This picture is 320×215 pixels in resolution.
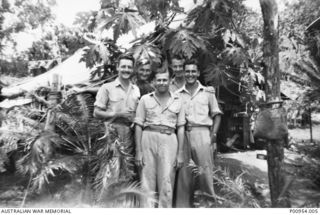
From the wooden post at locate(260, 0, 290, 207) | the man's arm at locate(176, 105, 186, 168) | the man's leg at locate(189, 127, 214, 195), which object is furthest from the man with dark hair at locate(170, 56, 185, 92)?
the wooden post at locate(260, 0, 290, 207)

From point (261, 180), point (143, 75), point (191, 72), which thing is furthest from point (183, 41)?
point (261, 180)

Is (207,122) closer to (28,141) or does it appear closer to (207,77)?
(207,77)

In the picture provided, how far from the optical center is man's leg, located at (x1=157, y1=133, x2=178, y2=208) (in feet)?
10.7

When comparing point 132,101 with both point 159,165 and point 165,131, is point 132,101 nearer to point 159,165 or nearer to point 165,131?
Answer: point 165,131

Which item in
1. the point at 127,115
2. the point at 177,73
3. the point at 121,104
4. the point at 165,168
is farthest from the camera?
the point at 177,73

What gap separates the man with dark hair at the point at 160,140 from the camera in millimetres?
3266

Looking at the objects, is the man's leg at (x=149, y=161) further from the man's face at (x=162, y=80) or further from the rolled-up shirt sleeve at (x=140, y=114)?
the man's face at (x=162, y=80)

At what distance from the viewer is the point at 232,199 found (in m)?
3.09

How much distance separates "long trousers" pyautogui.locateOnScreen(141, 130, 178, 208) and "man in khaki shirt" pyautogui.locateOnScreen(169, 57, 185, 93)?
29.0 inches

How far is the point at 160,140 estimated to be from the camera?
10.8ft

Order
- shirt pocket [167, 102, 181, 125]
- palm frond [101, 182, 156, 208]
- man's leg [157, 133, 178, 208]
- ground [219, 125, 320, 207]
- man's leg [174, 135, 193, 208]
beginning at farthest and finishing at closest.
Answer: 1. ground [219, 125, 320, 207]
2. man's leg [174, 135, 193, 208]
3. shirt pocket [167, 102, 181, 125]
4. man's leg [157, 133, 178, 208]
5. palm frond [101, 182, 156, 208]

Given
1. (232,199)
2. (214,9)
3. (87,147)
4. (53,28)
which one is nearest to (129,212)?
(87,147)

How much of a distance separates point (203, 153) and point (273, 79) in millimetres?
1221

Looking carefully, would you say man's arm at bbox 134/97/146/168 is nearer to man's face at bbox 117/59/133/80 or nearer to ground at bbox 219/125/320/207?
man's face at bbox 117/59/133/80
